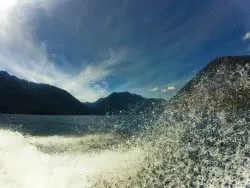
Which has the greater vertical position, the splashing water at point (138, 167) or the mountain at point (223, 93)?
the mountain at point (223, 93)

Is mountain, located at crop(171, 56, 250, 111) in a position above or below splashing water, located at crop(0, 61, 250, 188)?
above

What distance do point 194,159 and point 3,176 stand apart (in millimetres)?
15600

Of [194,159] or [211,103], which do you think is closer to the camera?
[194,159]

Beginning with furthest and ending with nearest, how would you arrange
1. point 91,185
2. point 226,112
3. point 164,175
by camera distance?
point 226,112 < point 164,175 < point 91,185

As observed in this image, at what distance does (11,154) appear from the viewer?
96.9 ft

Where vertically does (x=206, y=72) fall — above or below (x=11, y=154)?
above

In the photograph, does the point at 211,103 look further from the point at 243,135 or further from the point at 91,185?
the point at 91,185

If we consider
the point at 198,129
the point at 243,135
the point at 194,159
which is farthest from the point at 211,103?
the point at 194,159

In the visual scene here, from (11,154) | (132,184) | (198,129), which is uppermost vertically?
(198,129)

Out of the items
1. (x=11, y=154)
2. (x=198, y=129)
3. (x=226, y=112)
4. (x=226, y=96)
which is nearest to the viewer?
(x=11, y=154)

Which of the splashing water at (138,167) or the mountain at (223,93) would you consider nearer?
the splashing water at (138,167)

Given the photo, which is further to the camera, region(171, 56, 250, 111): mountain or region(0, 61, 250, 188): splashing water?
region(171, 56, 250, 111): mountain

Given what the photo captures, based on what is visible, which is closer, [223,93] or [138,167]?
[138,167]

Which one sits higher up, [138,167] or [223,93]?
[223,93]
